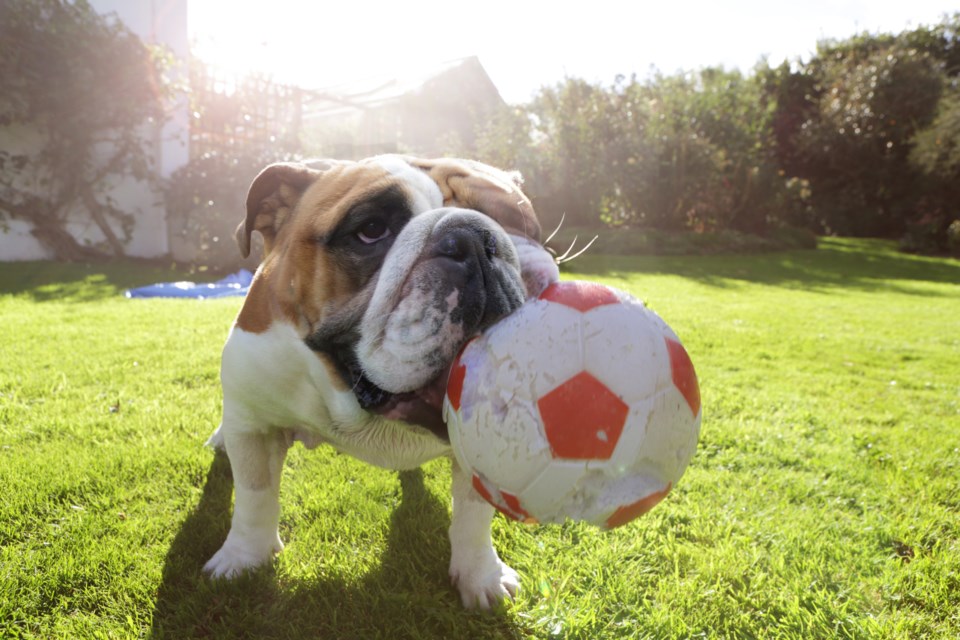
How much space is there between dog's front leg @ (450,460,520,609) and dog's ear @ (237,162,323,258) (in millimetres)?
1283

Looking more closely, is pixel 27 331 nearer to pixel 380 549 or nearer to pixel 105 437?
pixel 105 437

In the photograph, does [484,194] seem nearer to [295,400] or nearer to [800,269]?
[295,400]

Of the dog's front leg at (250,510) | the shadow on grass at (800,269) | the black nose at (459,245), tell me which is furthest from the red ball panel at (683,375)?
the shadow on grass at (800,269)

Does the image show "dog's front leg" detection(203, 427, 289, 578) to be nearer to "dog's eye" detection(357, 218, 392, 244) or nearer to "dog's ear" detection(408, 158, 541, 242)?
"dog's eye" detection(357, 218, 392, 244)

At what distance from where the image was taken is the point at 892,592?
2.22 metres

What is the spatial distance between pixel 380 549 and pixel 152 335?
403cm

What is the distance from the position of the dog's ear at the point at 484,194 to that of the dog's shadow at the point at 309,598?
129 cm

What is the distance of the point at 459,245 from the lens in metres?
1.83

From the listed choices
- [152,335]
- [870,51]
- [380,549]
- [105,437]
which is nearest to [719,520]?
[380,549]

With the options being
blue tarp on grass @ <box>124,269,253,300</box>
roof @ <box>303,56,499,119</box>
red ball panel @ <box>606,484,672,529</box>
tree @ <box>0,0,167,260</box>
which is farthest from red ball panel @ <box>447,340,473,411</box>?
roof @ <box>303,56,499,119</box>

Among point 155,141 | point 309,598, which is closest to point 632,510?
point 309,598

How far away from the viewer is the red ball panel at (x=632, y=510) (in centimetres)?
152

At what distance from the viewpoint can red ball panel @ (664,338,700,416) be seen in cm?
158

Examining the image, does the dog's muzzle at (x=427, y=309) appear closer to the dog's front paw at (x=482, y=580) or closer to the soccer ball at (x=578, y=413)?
the soccer ball at (x=578, y=413)
